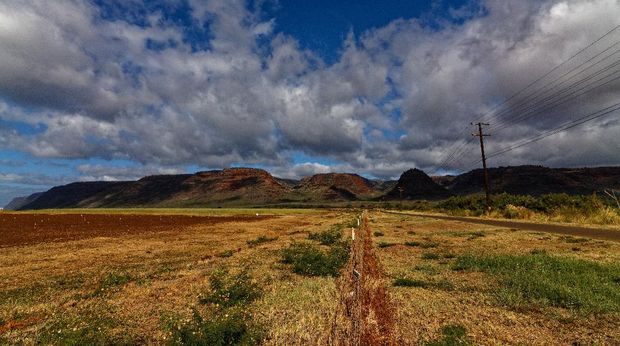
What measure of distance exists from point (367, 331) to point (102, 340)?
17.4 ft

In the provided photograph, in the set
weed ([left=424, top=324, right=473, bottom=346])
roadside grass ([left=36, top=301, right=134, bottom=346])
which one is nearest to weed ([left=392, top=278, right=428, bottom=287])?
weed ([left=424, top=324, right=473, bottom=346])

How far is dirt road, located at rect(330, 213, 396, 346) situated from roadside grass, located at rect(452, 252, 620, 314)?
3.21 metres

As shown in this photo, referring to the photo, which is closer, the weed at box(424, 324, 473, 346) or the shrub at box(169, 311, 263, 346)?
the weed at box(424, 324, 473, 346)

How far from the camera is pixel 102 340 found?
6.62 metres

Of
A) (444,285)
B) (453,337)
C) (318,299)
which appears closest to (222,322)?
(318,299)

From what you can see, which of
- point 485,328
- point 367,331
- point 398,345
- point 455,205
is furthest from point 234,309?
point 455,205

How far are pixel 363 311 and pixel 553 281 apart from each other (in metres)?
6.32

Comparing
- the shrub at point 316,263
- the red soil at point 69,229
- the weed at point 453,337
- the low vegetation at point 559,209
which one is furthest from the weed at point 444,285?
the red soil at point 69,229

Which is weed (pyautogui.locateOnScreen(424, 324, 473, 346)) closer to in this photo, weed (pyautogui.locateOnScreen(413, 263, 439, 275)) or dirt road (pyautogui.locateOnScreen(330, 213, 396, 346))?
dirt road (pyautogui.locateOnScreen(330, 213, 396, 346))

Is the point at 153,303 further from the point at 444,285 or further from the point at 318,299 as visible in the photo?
the point at 444,285

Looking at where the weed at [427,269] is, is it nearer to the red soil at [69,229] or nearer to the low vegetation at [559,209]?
the low vegetation at [559,209]

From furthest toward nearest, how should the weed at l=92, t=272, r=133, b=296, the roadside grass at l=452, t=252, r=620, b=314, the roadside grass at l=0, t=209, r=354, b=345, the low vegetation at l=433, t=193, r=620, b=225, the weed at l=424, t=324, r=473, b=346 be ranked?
1. the low vegetation at l=433, t=193, r=620, b=225
2. the weed at l=92, t=272, r=133, b=296
3. the roadside grass at l=452, t=252, r=620, b=314
4. the roadside grass at l=0, t=209, r=354, b=345
5. the weed at l=424, t=324, r=473, b=346

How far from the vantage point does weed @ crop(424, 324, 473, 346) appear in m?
6.23

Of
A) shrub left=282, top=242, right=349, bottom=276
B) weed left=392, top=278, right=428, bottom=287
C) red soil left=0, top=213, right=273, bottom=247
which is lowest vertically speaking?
weed left=392, top=278, right=428, bottom=287
